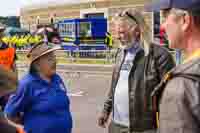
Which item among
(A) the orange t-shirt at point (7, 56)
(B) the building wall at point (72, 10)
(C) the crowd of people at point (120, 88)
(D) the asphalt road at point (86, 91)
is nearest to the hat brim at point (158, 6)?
(C) the crowd of people at point (120, 88)

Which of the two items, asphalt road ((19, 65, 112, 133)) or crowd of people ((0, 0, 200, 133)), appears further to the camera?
asphalt road ((19, 65, 112, 133))

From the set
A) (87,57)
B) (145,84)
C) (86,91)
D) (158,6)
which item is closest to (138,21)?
(145,84)

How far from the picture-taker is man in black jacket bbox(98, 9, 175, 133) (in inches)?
168

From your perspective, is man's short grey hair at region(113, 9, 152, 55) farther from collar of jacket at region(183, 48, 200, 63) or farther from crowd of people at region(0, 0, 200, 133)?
collar of jacket at region(183, 48, 200, 63)

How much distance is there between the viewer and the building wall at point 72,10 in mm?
35987

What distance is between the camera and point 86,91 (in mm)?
14773

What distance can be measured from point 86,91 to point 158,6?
12510 mm

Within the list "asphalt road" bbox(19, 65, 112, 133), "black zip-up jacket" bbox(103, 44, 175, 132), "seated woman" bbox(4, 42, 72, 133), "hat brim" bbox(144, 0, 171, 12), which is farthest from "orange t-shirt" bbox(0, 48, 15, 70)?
"hat brim" bbox(144, 0, 171, 12)

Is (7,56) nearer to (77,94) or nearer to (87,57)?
(77,94)

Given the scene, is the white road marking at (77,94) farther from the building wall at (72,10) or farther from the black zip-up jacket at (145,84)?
the building wall at (72,10)

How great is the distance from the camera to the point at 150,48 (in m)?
4.36

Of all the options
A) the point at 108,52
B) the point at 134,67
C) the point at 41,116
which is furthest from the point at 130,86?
the point at 108,52

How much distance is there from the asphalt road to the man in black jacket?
4638mm

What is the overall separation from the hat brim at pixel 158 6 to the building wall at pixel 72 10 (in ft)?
93.0
